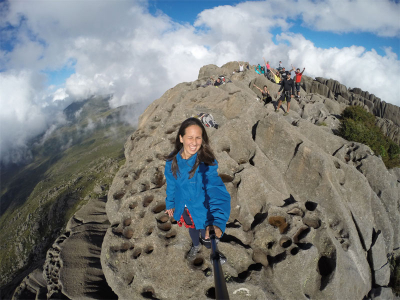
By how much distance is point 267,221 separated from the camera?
1080 cm

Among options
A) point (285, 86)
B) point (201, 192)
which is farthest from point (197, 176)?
point (285, 86)

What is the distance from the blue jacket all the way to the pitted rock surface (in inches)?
176

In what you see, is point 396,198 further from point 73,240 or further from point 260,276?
point 73,240

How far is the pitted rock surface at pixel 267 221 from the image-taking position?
9.16 metres

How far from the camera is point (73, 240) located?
14859 mm

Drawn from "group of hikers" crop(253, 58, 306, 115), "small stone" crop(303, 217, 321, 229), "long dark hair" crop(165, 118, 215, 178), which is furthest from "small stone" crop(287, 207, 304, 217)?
"group of hikers" crop(253, 58, 306, 115)

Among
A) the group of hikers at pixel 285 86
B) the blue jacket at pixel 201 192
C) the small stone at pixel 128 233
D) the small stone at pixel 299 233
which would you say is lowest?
the small stone at pixel 299 233

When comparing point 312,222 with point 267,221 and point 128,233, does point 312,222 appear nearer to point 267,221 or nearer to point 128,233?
point 267,221

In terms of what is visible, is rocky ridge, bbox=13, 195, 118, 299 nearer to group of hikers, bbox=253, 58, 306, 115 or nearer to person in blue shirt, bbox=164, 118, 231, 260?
person in blue shirt, bbox=164, 118, 231, 260

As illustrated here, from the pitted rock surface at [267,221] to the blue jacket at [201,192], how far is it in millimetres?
4460

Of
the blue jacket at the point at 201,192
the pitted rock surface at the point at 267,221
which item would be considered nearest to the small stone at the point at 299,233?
the pitted rock surface at the point at 267,221

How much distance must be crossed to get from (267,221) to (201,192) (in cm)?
659

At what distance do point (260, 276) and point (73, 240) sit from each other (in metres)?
13.0

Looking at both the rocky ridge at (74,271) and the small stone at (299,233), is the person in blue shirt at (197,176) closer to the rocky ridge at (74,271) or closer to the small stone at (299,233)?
the small stone at (299,233)
